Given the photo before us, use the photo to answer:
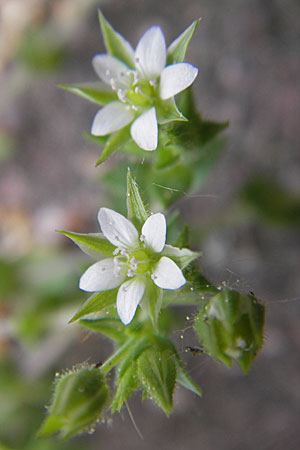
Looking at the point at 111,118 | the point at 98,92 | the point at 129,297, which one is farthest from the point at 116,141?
the point at 129,297

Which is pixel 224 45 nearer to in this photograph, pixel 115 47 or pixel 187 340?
pixel 115 47

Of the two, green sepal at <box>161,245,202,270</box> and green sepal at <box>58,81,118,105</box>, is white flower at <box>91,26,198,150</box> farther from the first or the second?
green sepal at <box>161,245,202,270</box>

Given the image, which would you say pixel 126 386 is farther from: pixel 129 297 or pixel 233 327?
pixel 233 327

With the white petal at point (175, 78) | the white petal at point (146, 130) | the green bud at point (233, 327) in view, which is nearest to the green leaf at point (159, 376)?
the green bud at point (233, 327)

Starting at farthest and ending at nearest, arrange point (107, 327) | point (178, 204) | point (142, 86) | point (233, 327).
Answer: point (178, 204), point (142, 86), point (107, 327), point (233, 327)

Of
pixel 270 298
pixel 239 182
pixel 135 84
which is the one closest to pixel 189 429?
pixel 270 298

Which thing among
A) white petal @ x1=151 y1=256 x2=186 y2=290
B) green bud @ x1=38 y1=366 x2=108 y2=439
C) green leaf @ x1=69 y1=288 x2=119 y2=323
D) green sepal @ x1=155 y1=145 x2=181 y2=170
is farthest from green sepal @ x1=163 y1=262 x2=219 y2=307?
green sepal @ x1=155 y1=145 x2=181 y2=170

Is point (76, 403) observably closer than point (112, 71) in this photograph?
Yes
